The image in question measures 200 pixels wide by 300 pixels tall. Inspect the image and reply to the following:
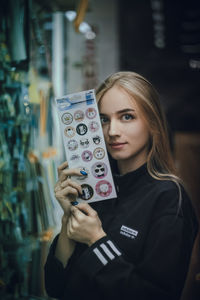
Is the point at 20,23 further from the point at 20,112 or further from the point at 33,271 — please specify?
the point at 33,271

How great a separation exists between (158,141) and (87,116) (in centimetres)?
22

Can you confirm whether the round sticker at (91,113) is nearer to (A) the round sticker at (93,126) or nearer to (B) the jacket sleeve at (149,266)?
(A) the round sticker at (93,126)

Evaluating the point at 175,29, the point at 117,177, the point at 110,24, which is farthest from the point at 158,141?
the point at 110,24

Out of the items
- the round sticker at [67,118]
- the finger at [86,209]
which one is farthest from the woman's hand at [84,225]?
the round sticker at [67,118]

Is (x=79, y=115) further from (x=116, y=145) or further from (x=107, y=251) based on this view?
(x=107, y=251)

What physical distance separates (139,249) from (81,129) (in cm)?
37

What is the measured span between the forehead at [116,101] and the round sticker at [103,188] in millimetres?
214

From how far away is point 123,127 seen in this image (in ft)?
2.70

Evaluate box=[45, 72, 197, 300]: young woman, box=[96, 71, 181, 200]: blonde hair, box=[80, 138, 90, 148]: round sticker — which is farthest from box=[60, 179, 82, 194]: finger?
box=[96, 71, 181, 200]: blonde hair

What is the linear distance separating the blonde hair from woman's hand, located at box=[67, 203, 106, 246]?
0.21 meters

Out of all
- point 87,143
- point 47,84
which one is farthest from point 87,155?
point 47,84

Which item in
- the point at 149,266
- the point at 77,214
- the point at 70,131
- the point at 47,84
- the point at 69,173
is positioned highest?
the point at 47,84

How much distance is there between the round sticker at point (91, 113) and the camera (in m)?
0.83

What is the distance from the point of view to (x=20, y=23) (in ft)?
4.01
